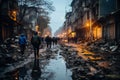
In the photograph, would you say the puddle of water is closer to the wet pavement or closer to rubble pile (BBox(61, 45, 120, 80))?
the wet pavement

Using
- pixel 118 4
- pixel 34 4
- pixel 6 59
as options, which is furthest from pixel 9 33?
pixel 6 59

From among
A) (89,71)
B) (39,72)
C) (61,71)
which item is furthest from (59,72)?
(89,71)

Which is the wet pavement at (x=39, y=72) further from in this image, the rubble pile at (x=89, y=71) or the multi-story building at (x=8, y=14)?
the multi-story building at (x=8, y=14)

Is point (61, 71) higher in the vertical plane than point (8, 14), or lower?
lower

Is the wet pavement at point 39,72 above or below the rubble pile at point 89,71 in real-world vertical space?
below

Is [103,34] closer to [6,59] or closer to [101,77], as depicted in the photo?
[6,59]

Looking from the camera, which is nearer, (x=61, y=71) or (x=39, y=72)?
(x=39, y=72)

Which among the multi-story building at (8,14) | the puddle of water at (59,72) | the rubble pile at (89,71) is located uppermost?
the multi-story building at (8,14)

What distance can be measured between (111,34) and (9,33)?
19.9m

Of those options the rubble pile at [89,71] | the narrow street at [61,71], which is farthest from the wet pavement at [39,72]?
the rubble pile at [89,71]

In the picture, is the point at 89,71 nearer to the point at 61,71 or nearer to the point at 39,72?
the point at 61,71

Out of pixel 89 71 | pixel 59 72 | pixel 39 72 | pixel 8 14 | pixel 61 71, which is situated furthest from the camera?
A: pixel 8 14

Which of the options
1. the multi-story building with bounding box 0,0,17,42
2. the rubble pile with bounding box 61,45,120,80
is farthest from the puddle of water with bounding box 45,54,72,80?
the multi-story building with bounding box 0,0,17,42

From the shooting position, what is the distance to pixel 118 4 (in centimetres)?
4231
